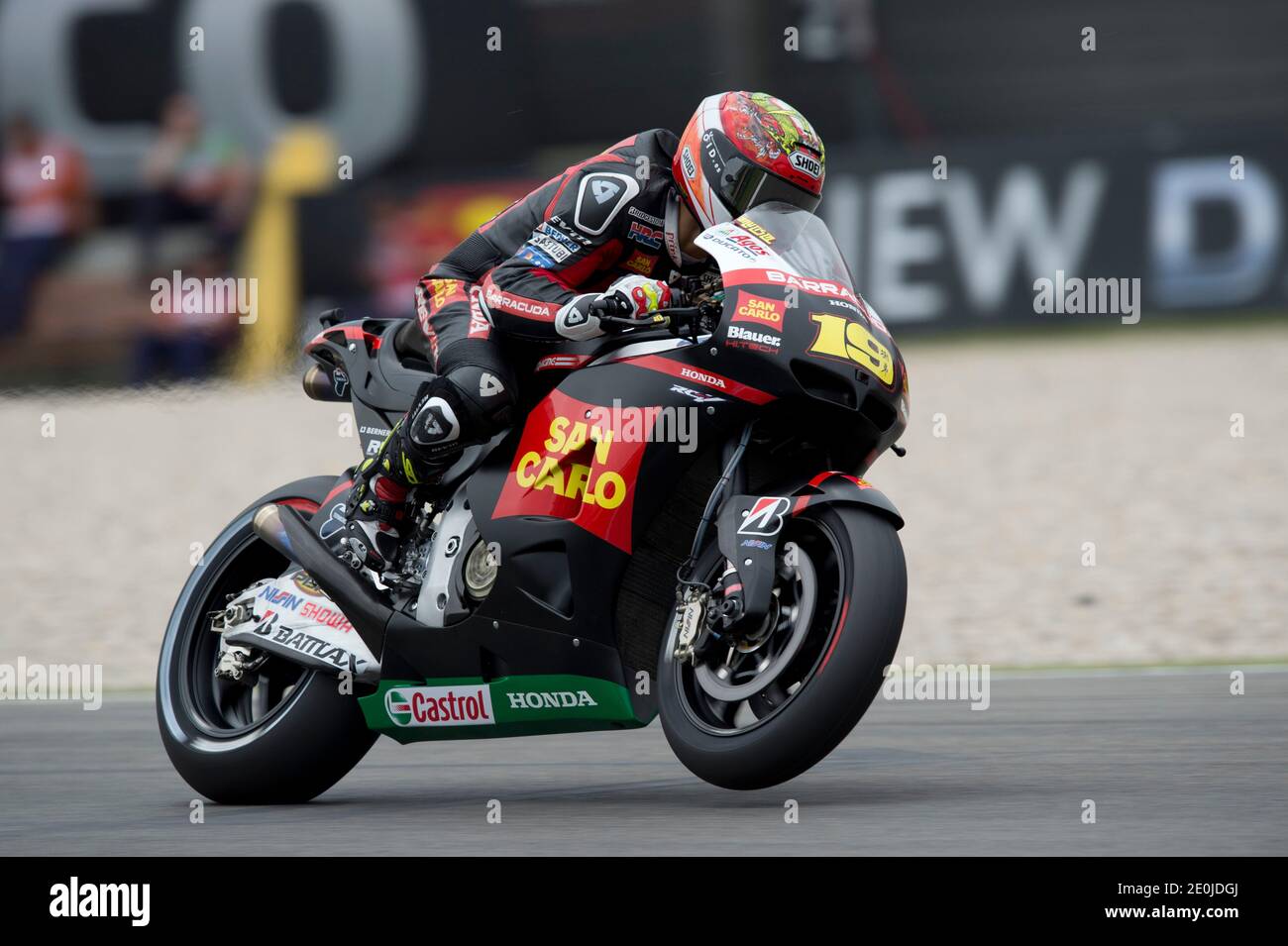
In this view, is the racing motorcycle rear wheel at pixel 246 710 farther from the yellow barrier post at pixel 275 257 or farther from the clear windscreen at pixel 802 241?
the yellow barrier post at pixel 275 257

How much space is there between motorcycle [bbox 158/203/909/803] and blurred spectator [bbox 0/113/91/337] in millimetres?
12746

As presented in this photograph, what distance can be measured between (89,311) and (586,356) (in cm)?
1335

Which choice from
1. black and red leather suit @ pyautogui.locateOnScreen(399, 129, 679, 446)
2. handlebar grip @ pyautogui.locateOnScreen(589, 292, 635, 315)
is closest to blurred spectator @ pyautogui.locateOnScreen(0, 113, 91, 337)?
black and red leather suit @ pyautogui.locateOnScreen(399, 129, 679, 446)

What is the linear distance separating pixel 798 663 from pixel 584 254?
48.1 inches

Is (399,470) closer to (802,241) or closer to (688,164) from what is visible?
(688,164)

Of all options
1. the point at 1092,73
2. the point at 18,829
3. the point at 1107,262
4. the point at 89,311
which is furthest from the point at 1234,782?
the point at 1092,73

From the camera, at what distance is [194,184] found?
17984mm

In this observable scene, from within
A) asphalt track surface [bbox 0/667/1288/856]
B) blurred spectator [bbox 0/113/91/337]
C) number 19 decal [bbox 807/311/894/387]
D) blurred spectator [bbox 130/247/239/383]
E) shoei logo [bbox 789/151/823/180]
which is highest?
blurred spectator [bbox 0/113/91/337]

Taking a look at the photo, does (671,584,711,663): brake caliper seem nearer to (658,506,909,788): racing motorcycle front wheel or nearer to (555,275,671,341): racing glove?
(658,506,909,788): racing motorcycle front wheel

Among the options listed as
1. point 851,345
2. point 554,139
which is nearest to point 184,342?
point 554,139

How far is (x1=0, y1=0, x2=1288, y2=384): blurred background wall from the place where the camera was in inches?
649

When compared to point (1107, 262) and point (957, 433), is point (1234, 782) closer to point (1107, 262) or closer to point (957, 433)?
point (957, 433)

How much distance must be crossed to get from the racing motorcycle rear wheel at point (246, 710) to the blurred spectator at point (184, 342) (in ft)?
36.8

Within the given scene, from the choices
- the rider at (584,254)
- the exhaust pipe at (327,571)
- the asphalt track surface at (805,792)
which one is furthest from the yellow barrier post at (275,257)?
the rider at (584,254)
